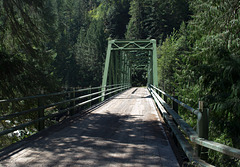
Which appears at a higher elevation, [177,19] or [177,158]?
[177,19]

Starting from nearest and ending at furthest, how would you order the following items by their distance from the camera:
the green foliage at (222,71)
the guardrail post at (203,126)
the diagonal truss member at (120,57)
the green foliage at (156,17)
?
1. the guardrail post at (203,126)
2. the green foliage at (222,71)
3. the diagonal truss member at (120,57)
4. the green foliage at (156,17)

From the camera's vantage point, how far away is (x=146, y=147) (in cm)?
400

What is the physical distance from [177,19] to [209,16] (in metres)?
61.6

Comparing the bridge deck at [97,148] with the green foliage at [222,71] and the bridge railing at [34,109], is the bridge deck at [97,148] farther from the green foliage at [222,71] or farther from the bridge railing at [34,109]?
the green foliage at [222,71]

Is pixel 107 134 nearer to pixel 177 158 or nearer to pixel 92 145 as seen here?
pixel 92 145

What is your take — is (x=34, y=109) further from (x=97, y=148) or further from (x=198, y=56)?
(x=198, y=56)

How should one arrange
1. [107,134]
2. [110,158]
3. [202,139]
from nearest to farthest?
[202,139] → [110,158] → [107,134]

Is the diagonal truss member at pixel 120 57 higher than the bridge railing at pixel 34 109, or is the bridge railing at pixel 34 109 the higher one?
the diagonal truss member at pixel 120 57

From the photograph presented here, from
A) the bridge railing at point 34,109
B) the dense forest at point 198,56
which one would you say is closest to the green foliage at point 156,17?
the dense forest at point 198,56

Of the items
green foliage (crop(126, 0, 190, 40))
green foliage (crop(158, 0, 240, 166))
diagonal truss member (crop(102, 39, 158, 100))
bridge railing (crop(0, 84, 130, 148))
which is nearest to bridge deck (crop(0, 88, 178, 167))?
bridge railing (crop(0, 84, 130, 148))

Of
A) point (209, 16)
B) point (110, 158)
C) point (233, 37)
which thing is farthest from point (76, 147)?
point (209, 16)

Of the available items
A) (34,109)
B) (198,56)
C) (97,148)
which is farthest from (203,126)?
(198,56)

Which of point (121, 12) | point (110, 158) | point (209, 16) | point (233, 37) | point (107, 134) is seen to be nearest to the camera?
point (110, 158)

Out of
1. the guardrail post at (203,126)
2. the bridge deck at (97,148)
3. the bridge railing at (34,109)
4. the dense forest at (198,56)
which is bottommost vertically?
the bridge deck at (97,148)
